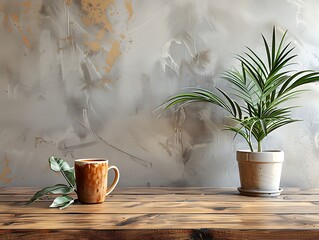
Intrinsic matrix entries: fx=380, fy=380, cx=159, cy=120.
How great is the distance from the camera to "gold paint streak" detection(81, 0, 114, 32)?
56.0 inches

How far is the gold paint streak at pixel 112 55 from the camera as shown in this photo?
142cm

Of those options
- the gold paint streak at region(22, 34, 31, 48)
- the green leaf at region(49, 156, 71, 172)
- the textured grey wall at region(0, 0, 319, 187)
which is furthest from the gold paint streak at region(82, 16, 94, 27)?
the green leaf at region(49, 156, 71, 172)

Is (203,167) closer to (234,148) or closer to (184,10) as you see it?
(234,148)

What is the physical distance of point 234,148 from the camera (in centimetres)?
142

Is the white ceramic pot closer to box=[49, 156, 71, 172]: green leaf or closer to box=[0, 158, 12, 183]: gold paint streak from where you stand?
box=[49, 156, 71, 172]: green leaf

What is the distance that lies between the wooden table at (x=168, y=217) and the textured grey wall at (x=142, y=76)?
0.62 feet

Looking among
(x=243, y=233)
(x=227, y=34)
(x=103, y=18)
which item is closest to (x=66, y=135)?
(x=103, y=18)

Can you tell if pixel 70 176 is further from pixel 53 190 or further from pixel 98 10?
pixel 98 10

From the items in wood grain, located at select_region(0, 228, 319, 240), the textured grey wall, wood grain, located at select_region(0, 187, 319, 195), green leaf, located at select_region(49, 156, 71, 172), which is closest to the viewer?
wood grain, located at select_region(0, 228, 319, 240)

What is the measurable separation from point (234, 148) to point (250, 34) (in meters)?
0.43

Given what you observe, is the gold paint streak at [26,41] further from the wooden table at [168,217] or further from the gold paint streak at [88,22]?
the wooden table at [168,217]

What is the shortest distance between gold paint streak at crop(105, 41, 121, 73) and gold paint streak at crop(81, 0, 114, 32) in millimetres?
61

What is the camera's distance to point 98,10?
1.42 metres

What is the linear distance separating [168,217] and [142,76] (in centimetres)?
64
